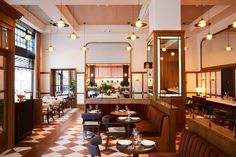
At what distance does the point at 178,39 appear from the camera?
7051 mm

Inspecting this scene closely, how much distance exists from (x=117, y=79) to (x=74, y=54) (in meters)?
5.59

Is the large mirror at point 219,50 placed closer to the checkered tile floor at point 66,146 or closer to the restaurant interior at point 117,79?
the restaurant interior at point 117,79

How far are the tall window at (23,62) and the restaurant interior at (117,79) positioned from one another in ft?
0.18

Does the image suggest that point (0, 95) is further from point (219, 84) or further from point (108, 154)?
point (219, 84)

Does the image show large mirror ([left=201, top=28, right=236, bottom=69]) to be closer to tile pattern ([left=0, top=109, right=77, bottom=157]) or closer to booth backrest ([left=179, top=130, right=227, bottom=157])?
booth backrest ([left=179, top=130, right=227, bottom=157])

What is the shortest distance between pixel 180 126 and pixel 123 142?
4.20 meters

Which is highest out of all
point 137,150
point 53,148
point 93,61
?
point 93,61

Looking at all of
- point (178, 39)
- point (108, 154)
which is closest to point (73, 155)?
point (108, 154)

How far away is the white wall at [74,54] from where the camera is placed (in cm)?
1350

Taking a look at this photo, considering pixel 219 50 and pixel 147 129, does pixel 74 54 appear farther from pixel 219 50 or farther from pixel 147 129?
pixel 147 129

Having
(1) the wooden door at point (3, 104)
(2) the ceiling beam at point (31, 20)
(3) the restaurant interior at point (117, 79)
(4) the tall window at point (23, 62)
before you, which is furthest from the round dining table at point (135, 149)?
(4) the tall window at point (23, 62)

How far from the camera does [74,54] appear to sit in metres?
13.6

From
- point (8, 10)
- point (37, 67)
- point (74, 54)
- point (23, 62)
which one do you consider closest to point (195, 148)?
point (8, 10)

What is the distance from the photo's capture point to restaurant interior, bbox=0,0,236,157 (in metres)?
5.05
